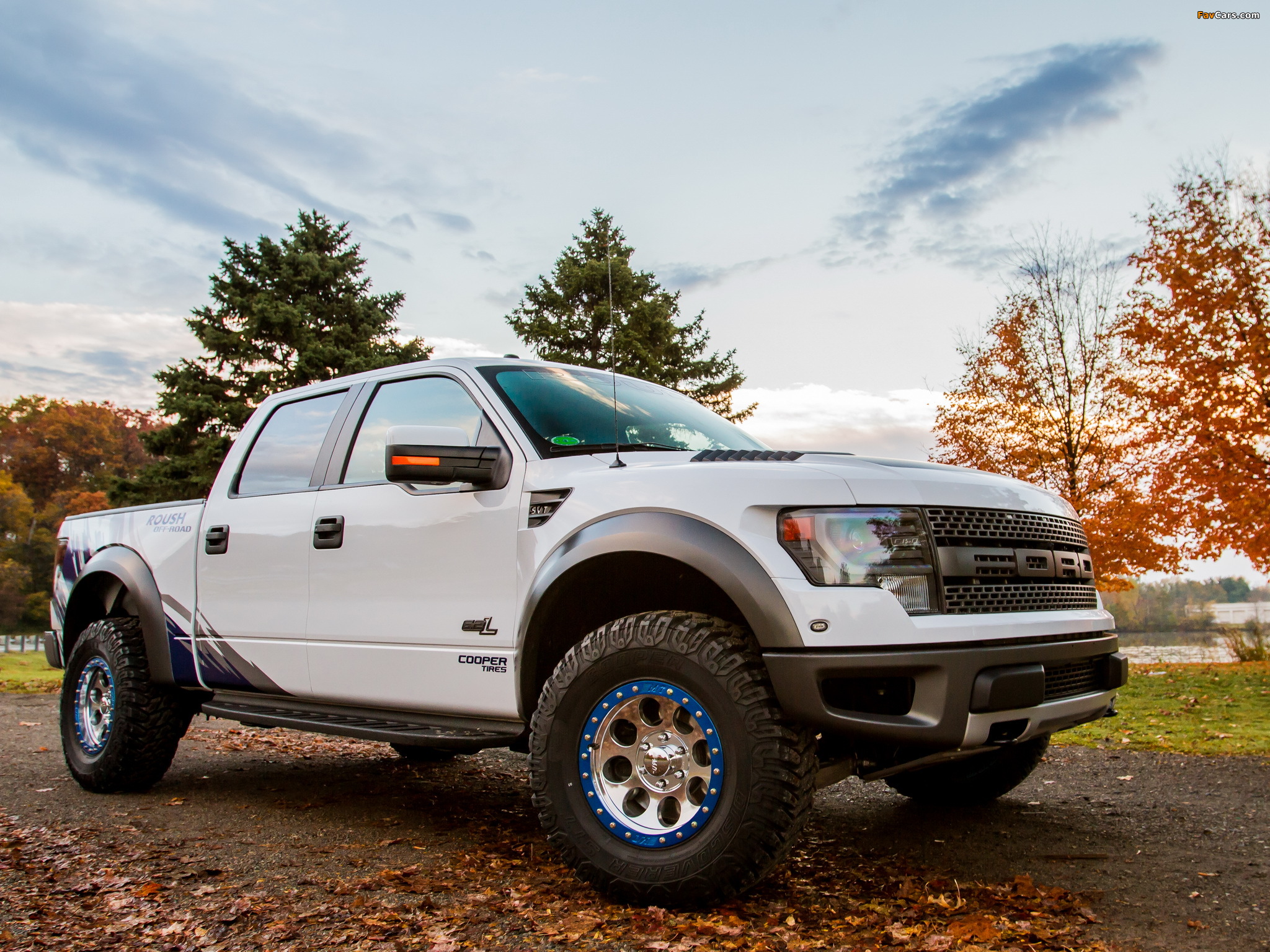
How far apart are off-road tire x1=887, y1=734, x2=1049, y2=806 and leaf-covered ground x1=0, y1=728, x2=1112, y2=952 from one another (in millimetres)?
880

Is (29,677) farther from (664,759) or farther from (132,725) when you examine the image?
(664,759)

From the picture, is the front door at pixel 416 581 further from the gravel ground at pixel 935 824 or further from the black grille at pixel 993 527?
the black grille at pixel 993 527

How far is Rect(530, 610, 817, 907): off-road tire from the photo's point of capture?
300 cm

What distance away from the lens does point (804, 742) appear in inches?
121

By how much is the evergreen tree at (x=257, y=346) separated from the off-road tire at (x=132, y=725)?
24.4 meters

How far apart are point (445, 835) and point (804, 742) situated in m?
2.10

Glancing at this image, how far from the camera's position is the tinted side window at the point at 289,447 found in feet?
16.0

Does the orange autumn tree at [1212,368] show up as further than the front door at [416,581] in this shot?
Yes

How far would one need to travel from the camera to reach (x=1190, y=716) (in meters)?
8.61

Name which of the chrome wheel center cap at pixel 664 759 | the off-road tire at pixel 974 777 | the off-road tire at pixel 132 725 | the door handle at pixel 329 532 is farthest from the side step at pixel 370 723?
the off-road tire at pixel 974 777

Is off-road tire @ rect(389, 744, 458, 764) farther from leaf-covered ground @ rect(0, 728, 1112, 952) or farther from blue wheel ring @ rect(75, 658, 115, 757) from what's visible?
leaf-covered ground @ rect(0, 728, 1112, 952)

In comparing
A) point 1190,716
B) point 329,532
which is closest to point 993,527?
point 329,532

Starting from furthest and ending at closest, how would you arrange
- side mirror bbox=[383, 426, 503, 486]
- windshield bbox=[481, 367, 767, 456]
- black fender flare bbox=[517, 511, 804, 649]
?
windshield bbox=[481, 367, 767, 456] → side mirror bbox=[383, 426, 503, 486] → black fender flare bbox=[517, 511, 804, 649]

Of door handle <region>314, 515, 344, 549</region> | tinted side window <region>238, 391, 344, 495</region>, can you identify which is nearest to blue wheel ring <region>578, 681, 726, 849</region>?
door handle <region>314, 515, 344, 549</region>
